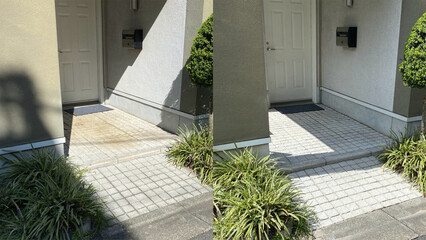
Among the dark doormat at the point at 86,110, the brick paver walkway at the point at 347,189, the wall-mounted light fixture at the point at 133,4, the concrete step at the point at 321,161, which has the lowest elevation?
the brick paver walkway at the point at 347,189

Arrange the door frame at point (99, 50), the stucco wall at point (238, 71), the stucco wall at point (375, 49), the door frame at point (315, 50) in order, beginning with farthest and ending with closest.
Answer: the stucco wall at point (375, 49) → the door frame at point (315, 50) → the stucco wall at point (238, 71) → the door frame at point (99, 50)

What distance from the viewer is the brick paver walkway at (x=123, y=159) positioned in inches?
52.1

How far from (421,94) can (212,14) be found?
369 cm

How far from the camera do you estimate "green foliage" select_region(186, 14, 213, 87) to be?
1.42 m

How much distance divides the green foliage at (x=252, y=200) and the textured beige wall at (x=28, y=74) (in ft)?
2.62

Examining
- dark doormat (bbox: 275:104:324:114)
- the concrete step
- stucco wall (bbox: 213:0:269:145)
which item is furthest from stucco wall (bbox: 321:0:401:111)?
stucco wall (bbox: 213:0:269:145)

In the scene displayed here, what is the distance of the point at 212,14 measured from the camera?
1.45 metres

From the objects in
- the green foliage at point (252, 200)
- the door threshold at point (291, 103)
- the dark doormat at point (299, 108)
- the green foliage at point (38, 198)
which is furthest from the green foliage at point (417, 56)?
the green foliage at point (38, 198)

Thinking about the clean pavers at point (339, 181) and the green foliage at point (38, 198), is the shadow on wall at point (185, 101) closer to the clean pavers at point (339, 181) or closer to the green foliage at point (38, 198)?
the green foliage at point (38, 198)

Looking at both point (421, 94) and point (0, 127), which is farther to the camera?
point (421, 94)

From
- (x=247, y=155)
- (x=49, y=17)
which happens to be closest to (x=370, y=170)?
(x=247, y=155)

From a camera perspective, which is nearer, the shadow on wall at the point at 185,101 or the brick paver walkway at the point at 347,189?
the shadow on wall at the point at 185,101

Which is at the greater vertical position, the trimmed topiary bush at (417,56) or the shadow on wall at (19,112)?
Answer: the trimmed topiary bush at (417,56)

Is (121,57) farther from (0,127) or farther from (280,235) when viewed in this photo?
(280,235)
